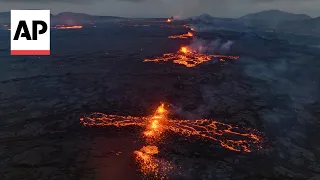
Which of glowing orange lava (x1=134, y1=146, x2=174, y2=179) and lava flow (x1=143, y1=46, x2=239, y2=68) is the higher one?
lava flow (x1=143, y1=46, x2=239, y2=68)

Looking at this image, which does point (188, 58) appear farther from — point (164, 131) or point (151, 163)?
point (151, 163)

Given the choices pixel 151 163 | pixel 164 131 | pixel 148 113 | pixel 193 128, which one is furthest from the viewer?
pixel 148 113

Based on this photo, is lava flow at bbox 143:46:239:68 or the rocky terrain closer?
the rocky terrain

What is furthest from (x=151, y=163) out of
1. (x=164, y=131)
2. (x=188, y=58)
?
(x=188, y=58)

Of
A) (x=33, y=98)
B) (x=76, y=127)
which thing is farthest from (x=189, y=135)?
(x=33, y=98)

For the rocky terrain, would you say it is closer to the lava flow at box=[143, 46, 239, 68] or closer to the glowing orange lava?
the glowing orange lava

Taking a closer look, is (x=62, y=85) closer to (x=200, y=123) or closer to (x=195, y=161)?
(x=200, y=123)

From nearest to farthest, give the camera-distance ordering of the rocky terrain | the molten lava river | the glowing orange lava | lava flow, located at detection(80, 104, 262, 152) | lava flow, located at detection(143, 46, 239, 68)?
the glowing orange lava
the rocky terrain
the molten lava river
lava flow, located at detection(80, 104, 262, 152)
lava flow, located at detection(143, 46, 239, 68)

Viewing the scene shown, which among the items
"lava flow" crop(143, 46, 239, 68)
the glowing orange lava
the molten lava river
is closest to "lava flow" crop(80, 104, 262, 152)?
the molten lava river
